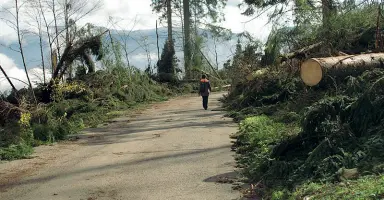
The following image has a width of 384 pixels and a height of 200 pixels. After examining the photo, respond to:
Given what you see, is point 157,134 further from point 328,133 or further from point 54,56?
point 54,56

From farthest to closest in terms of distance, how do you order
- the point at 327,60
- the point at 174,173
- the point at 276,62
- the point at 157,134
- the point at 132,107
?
the point at 132,107, the point at 276,62, the point at 157,134, the point at 327,60, the point at 174,173

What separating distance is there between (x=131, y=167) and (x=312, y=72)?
18.1 feet

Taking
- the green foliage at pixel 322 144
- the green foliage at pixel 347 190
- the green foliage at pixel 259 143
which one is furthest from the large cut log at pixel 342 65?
the green foliage at pixel 347 190

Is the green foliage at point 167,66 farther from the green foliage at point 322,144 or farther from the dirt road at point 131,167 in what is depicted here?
the green foliage at point 322,144

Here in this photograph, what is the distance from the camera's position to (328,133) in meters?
7.10

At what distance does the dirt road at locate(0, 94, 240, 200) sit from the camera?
22.3ft

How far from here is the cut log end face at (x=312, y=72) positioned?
11.3 meters

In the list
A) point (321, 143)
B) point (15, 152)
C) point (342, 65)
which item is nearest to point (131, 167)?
point (15, 152)

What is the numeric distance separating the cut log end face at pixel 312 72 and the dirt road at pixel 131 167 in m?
2.28

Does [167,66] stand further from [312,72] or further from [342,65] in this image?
[342,65]

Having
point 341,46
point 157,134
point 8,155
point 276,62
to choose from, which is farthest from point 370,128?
point 276,62

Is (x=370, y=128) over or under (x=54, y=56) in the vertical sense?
under

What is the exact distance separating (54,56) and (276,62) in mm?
9226

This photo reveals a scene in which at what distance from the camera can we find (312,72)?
11.5 metres
